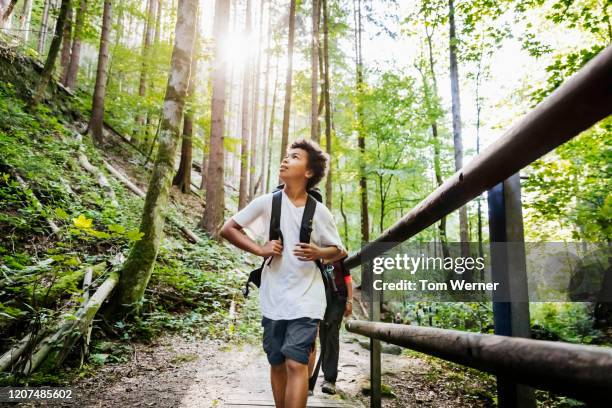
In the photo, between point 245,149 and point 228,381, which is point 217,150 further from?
point 228,381

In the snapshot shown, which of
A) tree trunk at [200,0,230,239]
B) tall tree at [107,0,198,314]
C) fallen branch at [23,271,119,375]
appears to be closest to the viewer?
fallen branch at [23,271,119,375]

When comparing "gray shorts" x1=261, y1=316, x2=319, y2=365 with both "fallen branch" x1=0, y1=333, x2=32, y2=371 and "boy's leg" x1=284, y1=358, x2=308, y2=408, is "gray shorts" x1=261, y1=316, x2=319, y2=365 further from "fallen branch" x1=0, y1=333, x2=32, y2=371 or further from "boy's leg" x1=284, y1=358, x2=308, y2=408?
"fallen branch" x1=0, y1=333, x2=32, y2=371

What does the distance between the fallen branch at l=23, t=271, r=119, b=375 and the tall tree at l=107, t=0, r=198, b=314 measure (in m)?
0.71

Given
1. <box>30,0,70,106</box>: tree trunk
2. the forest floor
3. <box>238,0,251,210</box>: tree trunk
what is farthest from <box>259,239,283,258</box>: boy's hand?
<box>238,0,251,210</box>: tree trunk

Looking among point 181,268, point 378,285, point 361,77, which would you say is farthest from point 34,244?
point 361,77

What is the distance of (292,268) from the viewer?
2.47m

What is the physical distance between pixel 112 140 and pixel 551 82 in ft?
45.5

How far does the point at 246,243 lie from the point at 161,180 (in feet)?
11.6

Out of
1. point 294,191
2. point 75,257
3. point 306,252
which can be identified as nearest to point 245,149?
point 75,257

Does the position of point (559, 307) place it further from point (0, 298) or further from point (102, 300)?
point (0, 298)

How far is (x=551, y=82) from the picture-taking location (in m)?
6.79

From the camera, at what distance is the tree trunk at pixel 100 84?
12344 millimetres

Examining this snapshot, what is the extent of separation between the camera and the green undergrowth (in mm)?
4039

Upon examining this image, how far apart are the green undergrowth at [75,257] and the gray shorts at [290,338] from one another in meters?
2.01
